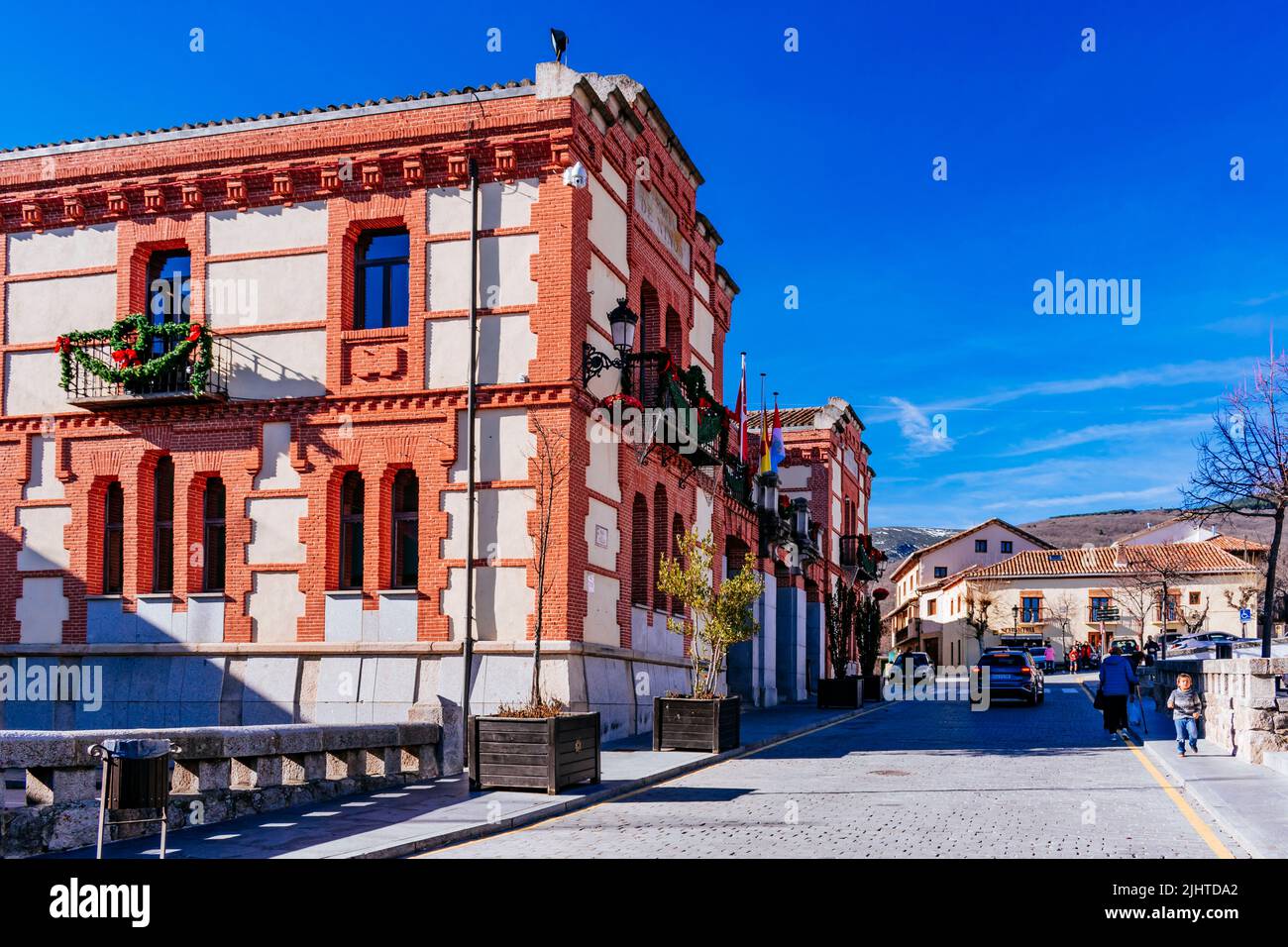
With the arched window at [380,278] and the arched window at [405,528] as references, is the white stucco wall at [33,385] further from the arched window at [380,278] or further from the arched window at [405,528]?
the arched window at [405,528]

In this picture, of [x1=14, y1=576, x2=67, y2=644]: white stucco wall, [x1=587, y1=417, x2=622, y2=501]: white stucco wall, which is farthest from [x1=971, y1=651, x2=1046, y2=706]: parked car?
[x1=14, y1=576, x2=67, y2=644]: white stucco wall

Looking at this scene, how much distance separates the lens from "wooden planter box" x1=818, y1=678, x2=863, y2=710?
34.2m

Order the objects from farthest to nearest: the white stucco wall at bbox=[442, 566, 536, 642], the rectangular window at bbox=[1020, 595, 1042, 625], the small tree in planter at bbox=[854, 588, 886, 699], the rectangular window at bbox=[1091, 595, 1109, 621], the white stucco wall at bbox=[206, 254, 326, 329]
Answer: the rectangular window at bbox=[1020, 595, 1042, 625], the rectangular window at bbox=[1091, 595, 1109, 621], the small tree in planter at bbox=[854, 588, 886, 699], the white stucco wall at bbox=[206, 254, 326, 329], the white stucco wall at bbox=[442, 566, 536, 642]

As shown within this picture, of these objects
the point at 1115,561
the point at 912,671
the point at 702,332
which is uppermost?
the point at 702,332

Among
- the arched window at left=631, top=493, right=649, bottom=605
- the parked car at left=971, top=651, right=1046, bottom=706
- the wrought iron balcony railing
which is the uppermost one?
the wrought iron balcony railing

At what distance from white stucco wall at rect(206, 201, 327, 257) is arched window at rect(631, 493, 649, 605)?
789 cm

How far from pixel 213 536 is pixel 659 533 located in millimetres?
8824

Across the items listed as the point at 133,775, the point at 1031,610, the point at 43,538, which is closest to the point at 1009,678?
the point at 43,538

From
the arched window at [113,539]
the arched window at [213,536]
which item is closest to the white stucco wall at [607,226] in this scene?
the arched window at [213,536]

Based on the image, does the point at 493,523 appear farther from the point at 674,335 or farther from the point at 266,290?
the point at 674,335

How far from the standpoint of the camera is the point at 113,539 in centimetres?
2275

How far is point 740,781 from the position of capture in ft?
52.5

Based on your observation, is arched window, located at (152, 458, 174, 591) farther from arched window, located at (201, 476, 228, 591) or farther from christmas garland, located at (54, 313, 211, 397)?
christmas garland, located at (54, 313, 211, 397)
